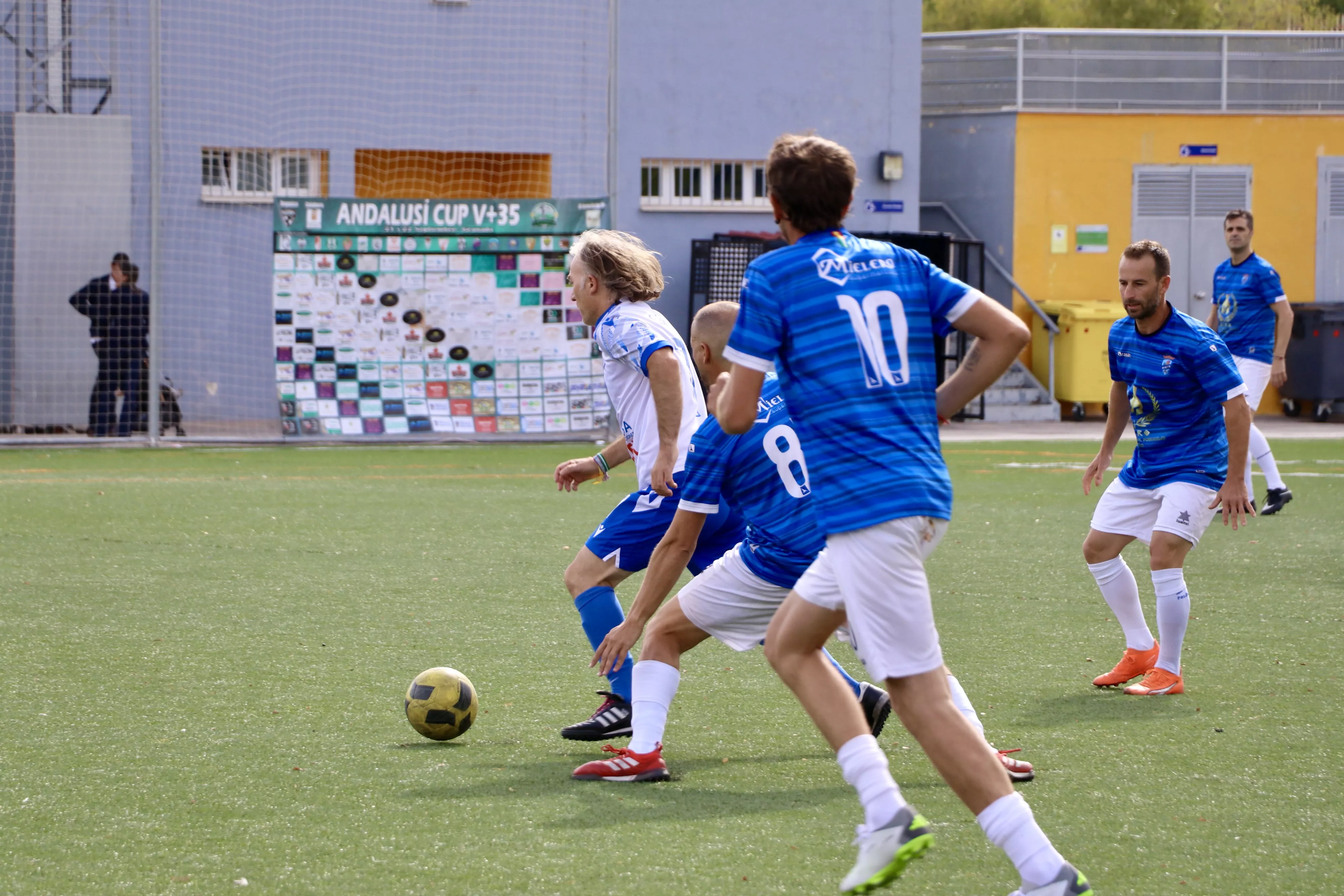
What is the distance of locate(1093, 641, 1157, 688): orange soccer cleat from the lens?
589 centimetres

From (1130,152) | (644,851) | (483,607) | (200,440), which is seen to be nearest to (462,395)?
(200,440)

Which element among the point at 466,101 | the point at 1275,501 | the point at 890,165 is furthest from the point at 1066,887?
the point at 890,165

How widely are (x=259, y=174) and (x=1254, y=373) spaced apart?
12.8 m

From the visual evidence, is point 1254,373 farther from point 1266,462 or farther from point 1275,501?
point 1275,501

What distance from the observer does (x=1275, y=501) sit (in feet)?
36.9

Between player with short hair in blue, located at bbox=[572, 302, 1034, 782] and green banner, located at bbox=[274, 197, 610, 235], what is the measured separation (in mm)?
12498

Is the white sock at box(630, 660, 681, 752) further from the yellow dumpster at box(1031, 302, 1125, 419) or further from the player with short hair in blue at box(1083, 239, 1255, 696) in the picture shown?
the yellow dumpster at box(1031, 302, 1125, 419)

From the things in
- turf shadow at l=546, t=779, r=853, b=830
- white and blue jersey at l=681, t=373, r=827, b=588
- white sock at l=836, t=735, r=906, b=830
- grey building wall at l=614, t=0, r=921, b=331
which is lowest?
turf shadow at l=546, t=779, r=853, b=830

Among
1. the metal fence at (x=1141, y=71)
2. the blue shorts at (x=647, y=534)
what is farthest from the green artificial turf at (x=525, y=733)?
the metal fence at (x=1141, y=71)

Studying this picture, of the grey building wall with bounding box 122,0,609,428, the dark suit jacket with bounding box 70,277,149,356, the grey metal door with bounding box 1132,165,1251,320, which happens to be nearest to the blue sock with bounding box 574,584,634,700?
the dark suit jacket with bounding box 70,277,149,356

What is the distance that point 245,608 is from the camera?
731cm

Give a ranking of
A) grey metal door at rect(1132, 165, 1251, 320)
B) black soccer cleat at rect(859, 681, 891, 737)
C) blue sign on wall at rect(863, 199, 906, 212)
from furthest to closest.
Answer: grey metal door at rect(1132, 165, 1251, 320)
blue sign on wall at rect(863, 199, 906, 212)
black soccer cleat at rect(859, 681, 891, 737)

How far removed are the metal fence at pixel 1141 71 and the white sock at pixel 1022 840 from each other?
2066 cm

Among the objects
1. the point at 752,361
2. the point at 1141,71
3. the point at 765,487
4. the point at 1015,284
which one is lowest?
the point at 765,487
